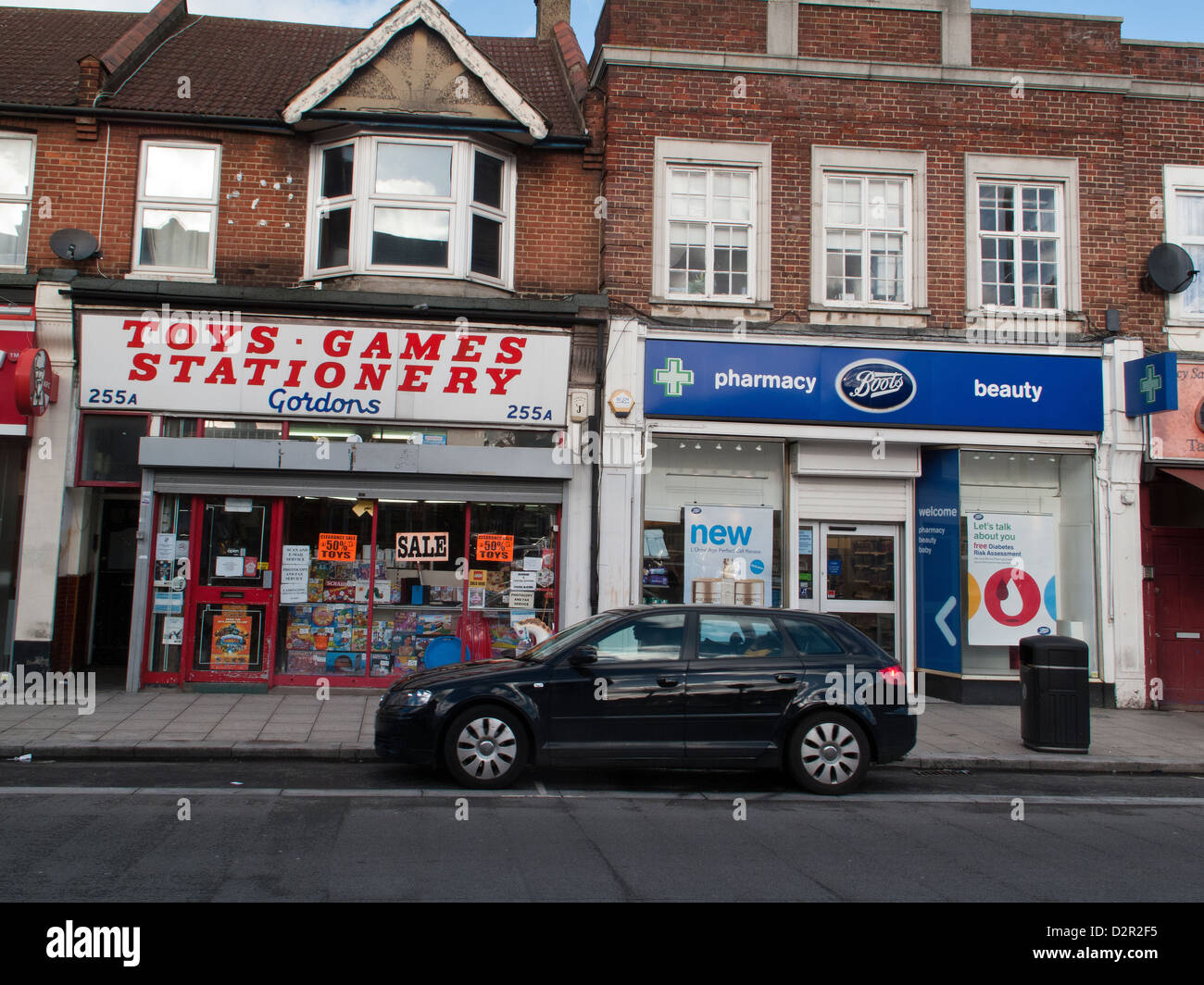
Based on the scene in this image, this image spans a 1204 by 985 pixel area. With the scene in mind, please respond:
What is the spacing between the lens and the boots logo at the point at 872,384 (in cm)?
1291

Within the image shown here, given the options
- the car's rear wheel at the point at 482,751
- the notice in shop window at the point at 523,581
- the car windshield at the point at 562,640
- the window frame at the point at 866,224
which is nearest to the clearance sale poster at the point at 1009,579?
the window frame at the point at 866,224

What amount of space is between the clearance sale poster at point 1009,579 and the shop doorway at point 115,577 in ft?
39.7

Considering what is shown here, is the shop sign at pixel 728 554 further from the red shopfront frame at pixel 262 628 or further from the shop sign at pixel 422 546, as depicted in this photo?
the shop sign at pixel 422 546

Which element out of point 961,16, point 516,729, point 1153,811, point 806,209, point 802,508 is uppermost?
point 961,16

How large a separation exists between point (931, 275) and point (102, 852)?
11.7 m

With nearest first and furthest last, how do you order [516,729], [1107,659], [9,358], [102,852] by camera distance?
[102,852] → [516,729] → [9,358] → [1107,659]

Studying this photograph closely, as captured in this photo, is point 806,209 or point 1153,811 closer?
point 1153,811

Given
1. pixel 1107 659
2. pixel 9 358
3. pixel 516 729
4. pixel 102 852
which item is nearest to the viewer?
pixel 102 852

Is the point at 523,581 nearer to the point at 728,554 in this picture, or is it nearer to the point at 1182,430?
the point at 728,554

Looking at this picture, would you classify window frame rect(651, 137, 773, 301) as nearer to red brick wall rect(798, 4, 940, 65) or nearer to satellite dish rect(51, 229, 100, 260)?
red brick wall rect(798, 4, 940, 65)

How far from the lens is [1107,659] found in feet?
42.4

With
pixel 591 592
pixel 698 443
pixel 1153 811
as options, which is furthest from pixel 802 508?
pixel 1153 811

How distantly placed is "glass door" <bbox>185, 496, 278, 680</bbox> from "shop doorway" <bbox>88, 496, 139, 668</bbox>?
3141 mm

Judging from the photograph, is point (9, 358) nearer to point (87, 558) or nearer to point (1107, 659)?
point (87, 558)
